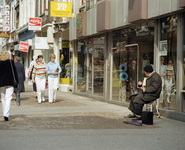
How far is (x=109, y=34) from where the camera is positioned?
14.1m

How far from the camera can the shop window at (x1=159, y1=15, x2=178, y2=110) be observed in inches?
380

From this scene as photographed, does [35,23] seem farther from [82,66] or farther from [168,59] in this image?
[168,59]

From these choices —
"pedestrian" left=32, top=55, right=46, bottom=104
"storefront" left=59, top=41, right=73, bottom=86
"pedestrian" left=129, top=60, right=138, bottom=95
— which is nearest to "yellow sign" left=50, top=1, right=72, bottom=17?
"storefront" left=59, top=41, right=73, bottom=86

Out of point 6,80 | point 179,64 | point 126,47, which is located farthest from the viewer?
point 126,47

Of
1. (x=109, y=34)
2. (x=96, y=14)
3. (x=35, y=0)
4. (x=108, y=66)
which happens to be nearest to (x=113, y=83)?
(x=108, y=66)

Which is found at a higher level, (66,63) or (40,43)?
(40,43)

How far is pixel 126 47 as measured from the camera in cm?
1266

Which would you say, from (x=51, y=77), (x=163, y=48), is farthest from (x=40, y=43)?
(x=163, y=48)

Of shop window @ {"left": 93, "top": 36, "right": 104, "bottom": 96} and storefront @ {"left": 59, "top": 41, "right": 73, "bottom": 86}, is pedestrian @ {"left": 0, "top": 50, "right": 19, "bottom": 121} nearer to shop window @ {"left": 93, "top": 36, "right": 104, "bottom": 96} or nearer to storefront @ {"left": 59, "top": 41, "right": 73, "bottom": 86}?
shop window @ {"left": 93, "top": 36, "right": 104, "bottom": 96}

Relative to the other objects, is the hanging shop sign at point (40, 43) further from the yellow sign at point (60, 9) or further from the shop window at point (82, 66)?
the shop window at point (82, 66)

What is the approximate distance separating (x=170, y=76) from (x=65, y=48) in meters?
12.0

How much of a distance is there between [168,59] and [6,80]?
4729 mm

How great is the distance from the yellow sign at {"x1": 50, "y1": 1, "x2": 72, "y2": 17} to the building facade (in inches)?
19.4

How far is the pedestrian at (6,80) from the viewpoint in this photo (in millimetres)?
8664
